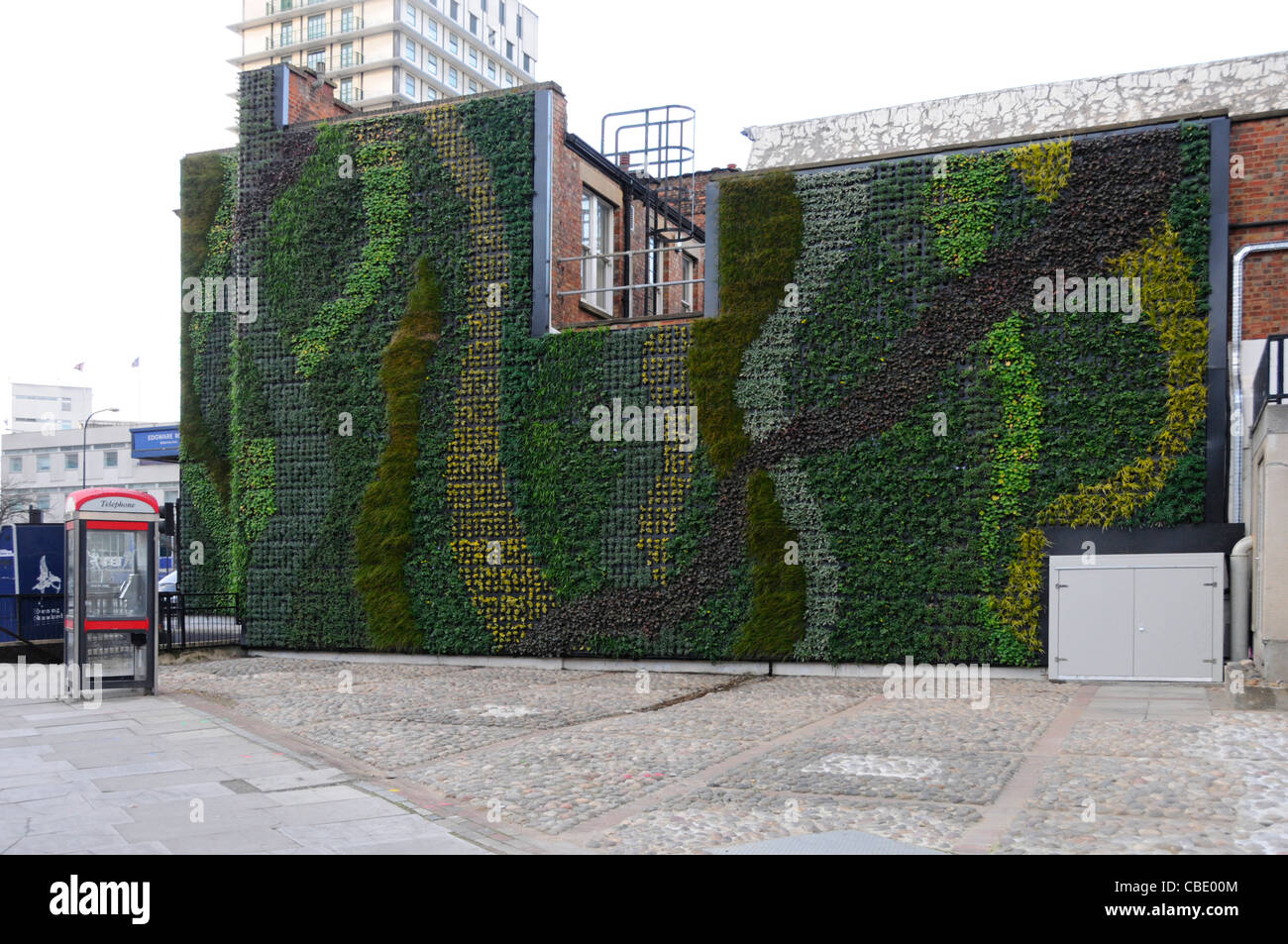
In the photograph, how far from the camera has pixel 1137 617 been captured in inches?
598

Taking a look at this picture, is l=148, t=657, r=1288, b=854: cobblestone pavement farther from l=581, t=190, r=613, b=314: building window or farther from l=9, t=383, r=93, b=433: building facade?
l=9, t=383, r=93, b=433: building facade

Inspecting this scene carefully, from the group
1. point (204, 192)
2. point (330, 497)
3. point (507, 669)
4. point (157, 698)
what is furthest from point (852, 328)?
point (204, 192)

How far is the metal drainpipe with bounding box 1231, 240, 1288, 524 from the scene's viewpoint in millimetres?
14953

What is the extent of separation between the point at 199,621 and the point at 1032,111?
18441 mm

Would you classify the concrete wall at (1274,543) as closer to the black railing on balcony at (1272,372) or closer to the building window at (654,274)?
the black railing on balcony at (1272,372)

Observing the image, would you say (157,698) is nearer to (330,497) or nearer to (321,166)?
(330,497)

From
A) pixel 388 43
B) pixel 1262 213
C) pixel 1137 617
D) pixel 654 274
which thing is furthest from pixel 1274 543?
pixel 388 43

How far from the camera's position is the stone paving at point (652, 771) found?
7.25 meters

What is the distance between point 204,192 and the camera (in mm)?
23016

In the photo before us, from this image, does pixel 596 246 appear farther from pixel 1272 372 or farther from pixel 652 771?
pixel 652 771

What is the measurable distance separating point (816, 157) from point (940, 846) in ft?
62.1

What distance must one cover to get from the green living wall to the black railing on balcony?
111cm

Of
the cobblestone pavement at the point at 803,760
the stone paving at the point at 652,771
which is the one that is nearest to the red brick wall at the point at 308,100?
the cobblestone pavement at the point at 803,760

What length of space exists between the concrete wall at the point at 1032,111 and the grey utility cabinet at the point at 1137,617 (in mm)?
6626
